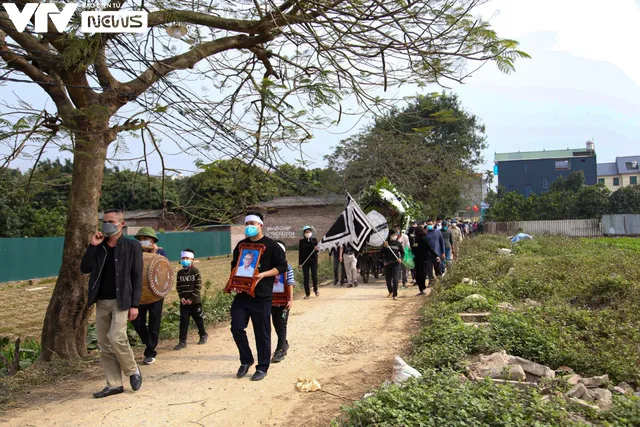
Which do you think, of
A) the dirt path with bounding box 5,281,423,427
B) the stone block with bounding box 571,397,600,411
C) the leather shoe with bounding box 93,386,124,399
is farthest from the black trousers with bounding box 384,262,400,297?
the stone block with bounding box 571,397,600,411

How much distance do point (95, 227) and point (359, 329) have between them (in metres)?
4.49

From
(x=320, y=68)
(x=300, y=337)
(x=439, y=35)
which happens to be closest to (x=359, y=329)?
(x=300, y=337)

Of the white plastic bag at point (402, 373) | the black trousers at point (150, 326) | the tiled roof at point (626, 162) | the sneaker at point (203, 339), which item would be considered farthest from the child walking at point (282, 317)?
the tiled roof at point (626, 162)

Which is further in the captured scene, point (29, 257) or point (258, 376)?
point (29, 257)

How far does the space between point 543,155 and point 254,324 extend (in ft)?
239

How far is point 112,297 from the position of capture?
5.67 meters

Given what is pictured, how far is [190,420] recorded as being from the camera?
4.89 meters

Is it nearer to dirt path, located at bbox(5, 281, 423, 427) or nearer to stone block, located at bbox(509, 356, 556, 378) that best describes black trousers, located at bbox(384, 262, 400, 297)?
dirt path, located at bbox(5, 281, 423, 427)

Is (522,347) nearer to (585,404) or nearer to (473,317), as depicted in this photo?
(585,404)

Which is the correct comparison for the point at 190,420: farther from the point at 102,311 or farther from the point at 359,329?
the point at 359,329

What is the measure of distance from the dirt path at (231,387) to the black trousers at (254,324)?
0.29 metres

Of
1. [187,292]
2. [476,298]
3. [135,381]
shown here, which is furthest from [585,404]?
[187,292]

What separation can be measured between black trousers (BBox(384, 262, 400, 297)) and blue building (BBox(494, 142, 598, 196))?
5837 centimetres

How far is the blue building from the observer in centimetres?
6719
